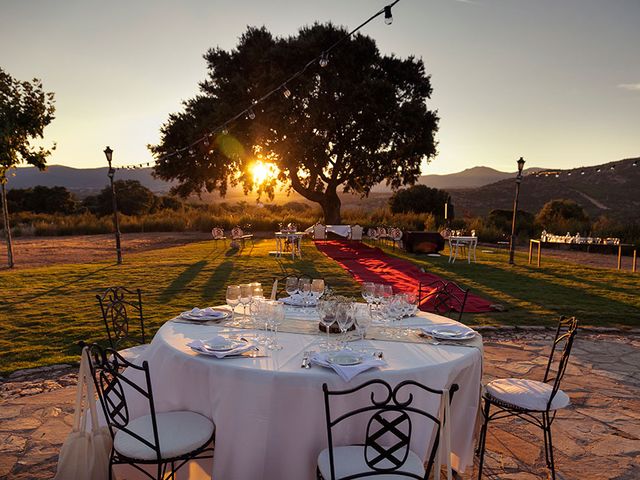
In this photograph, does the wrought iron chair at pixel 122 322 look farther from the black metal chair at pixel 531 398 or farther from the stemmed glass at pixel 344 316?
the black metal chair at pixel 531 398

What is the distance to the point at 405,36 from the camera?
759 cm

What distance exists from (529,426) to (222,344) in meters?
2.63

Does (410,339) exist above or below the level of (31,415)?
above

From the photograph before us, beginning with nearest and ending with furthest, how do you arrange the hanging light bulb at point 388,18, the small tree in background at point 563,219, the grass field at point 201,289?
the hanging light bulb at point 388,18, the grass field at point 201,289, the small tree in background at point 563,219

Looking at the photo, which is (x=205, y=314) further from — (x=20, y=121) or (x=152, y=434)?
(x=20, y=121)

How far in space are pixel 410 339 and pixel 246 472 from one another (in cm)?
120

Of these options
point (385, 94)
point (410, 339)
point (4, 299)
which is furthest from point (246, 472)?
point (385, 94)

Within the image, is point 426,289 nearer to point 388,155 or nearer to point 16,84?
point 16,84

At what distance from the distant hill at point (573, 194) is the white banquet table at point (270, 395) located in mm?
38825

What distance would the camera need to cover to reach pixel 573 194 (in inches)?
1769

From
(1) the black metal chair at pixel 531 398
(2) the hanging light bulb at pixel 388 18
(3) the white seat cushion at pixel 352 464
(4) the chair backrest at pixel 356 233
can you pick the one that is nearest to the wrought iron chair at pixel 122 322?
(3) the white seat cushion at pixel 352 464

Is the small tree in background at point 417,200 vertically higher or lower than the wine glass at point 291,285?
higher

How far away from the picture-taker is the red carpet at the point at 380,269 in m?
8.28

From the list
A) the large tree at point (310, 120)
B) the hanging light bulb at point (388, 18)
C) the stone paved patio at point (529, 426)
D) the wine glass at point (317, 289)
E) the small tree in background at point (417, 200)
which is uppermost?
the large tree at point (310, 120)
